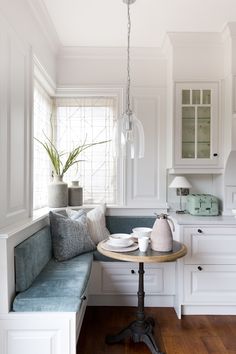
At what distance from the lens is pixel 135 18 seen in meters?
2.38

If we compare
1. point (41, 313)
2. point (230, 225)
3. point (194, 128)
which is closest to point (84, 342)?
point (41, 313)

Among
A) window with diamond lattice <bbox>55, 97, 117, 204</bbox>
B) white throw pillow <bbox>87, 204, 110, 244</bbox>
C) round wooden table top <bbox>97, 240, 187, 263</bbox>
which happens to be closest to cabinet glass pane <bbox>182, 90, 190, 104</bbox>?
window with diamond lattice <bbox>55, 97, 117, 204</bbox>

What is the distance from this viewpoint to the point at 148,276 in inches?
104

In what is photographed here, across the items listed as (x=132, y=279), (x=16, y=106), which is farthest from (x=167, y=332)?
(x=16, y=106)

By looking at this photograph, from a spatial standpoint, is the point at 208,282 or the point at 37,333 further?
the point at 208,282

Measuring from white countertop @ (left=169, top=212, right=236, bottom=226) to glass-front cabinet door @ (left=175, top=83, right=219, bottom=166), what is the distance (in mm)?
549

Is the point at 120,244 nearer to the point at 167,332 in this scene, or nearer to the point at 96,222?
the point at 96,222

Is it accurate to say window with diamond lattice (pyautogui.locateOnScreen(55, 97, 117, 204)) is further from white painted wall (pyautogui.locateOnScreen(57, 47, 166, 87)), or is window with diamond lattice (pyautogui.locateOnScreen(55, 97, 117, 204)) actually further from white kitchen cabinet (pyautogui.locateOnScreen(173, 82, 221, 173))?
white kitchen cabinet (pyautogui.locateOnScreen(173, 82, 221, 173))

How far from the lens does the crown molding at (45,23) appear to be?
84.2 inches

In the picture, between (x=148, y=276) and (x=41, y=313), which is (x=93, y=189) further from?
(x=41, y=313)

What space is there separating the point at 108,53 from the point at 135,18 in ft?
2.19

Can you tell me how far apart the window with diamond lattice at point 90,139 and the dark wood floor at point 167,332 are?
1197mm

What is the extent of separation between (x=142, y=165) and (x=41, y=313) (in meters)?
1.85

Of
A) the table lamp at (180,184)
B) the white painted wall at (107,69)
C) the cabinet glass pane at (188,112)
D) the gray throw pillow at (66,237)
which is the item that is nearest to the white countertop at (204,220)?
the table lamp at (180,184)
